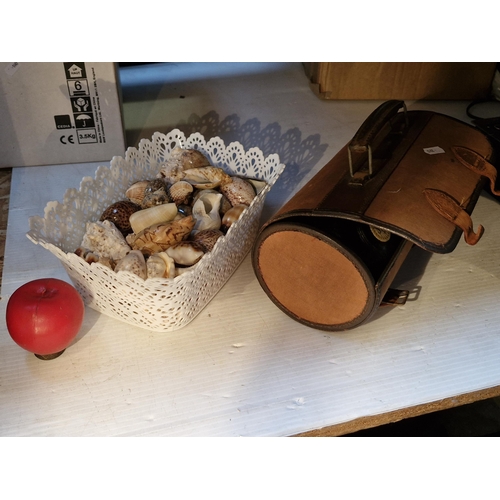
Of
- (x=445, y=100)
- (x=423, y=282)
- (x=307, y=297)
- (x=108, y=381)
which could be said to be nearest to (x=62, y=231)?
(x=108, y=381)

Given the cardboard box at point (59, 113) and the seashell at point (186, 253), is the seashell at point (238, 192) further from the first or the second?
the cardboard box at point (59, 113)

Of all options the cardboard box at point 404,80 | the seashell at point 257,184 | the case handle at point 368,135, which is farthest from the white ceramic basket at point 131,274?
the cardboard box at point 404,80

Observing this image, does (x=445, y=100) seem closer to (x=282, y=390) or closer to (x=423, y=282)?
(x=423, y=282)

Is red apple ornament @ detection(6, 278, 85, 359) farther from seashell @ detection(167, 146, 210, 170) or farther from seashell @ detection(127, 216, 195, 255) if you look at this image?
seashell @ detection(167, 146, 210, 170)

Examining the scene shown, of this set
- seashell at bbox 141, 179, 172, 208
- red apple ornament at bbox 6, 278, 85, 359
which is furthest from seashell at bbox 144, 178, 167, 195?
red apple ornament at bbox 6, 278, 85, 359

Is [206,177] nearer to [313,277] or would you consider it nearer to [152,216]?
[152,216]

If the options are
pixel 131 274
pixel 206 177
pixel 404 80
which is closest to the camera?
pixel 131 274

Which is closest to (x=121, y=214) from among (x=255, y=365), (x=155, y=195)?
(x=155, y=195)
